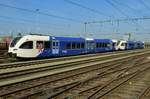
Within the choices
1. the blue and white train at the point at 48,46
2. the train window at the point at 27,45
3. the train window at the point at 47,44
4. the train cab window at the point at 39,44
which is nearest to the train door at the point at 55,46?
the blue and white train at the point at 48,46

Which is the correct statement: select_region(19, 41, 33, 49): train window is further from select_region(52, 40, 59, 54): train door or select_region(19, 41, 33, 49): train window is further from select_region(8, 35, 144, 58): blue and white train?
select_region(52, 40, 59, 54): train door

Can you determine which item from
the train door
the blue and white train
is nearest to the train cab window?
the blue and white train

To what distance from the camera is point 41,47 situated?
28.5m

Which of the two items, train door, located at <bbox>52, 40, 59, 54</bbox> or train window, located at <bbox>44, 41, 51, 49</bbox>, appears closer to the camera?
train window, located at <bbox>44, 41, 51, 49</bbox>

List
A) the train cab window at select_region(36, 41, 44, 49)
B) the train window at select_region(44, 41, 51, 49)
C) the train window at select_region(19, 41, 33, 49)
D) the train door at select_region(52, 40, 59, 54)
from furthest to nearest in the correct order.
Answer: the train door at select_region(52, 40, 59, 54) < the train window at select_region(44, 41, 51, 49) < the train cab window at select_region(36, 41, 44, 49) < the train window at select_region(19, 41, 33, 49)

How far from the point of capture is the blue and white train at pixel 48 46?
87.9 ft

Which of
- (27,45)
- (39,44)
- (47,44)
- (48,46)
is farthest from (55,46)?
(27,45)

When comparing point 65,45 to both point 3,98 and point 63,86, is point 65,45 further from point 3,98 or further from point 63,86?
point 3,98

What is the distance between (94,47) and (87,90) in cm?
3318

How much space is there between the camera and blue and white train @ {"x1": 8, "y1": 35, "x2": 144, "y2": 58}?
2678 cm

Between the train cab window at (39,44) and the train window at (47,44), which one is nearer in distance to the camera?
the train cab window at (39,44)

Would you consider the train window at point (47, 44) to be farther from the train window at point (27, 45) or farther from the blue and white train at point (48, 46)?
the train window at point (27, 45)

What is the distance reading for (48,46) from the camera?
2973cm

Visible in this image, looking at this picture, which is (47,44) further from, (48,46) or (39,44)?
(39,44)
